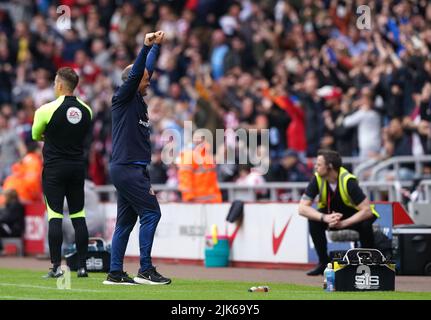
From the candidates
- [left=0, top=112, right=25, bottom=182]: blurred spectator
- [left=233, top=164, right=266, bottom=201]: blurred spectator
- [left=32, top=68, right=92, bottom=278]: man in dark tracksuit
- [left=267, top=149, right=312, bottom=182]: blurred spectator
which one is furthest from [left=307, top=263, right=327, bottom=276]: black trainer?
[left=0, top=112, right=25, bottom=182]: blurred spectator

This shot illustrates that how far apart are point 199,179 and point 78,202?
19.2 feet

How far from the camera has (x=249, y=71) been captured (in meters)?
25.6

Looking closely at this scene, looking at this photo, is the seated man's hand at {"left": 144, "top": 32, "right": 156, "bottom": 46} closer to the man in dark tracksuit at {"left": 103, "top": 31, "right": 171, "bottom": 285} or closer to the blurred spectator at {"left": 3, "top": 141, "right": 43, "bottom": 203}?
the man in dark tracksuit at {"left": 103, "top": 31, "right": 171, "bottom": 285}

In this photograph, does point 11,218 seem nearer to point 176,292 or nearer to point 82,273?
point 82,273

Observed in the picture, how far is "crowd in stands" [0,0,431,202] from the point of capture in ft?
67.9

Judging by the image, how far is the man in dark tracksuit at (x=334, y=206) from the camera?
48.7 ft

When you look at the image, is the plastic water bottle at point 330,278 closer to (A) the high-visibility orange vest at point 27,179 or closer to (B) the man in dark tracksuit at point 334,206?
(B) the man in dark tracksuit at point 334,206

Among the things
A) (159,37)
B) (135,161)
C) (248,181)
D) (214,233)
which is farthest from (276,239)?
(159,37)

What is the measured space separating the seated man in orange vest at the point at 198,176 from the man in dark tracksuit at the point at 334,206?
4.51m

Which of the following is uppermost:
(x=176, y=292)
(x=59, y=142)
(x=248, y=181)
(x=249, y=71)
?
(x=249, y=71)

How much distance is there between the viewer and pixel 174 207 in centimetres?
1939

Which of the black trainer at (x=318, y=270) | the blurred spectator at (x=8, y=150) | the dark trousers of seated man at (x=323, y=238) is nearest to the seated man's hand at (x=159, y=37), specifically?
the dark trousers of seated man at (x=323, y=238)

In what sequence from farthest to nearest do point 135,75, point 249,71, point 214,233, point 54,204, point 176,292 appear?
1. point 249,71
2. point 214,233
3. point 54,204
4. point 135,75
5. point 176,292
